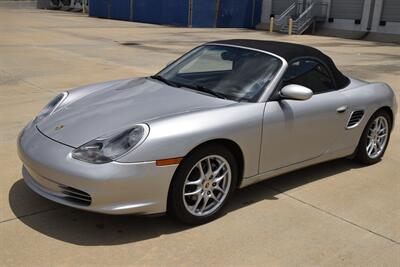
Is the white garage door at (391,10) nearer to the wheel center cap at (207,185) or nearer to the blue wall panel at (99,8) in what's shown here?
the blue wall panel at (99,8)

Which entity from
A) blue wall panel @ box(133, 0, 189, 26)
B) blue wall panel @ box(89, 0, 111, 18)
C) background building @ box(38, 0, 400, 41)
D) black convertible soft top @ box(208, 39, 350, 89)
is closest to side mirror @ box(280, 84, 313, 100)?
black convertible soft top @ box(208, 39, 350, 89)

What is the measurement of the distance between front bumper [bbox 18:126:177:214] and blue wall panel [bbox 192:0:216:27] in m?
31.9

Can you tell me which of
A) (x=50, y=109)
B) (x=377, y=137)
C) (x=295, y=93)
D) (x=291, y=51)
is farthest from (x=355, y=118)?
(x=50, y=109)

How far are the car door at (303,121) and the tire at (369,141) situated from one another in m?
0.52

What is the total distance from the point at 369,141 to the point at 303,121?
1.35m

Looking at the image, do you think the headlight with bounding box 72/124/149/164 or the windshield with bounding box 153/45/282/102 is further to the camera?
the windshield with bounding box 153/45/282/102

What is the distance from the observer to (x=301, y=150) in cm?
429

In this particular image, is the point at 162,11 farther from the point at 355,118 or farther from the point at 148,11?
the point at 355,118

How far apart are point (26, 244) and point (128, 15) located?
3764 centimetres

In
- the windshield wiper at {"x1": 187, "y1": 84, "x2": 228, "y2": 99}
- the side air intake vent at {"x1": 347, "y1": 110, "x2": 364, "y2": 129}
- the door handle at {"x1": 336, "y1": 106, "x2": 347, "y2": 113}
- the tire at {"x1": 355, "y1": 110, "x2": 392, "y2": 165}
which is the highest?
the windshield wiper at {"x1": 187, "y1": 84, "x2": 228, "y2": 99}

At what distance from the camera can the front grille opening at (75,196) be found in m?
3.23

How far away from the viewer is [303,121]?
4203mm

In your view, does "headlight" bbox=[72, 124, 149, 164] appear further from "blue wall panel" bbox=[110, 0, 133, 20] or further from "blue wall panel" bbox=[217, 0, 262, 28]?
"blue wall panel" bbox=[110, 0, 133, 20]

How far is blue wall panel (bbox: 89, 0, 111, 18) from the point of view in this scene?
41562 millimetres
